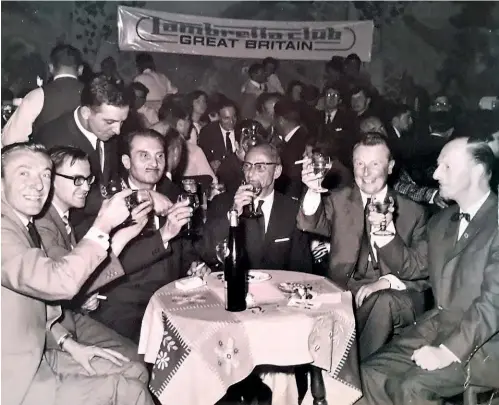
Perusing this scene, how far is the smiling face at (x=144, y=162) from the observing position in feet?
6.60

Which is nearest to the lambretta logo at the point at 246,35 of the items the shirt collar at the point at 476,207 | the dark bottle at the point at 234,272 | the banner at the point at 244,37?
the banner at the point at 244,37

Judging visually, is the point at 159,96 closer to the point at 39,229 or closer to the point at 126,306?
the point at 39,229

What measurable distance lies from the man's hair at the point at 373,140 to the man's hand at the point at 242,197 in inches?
17.3

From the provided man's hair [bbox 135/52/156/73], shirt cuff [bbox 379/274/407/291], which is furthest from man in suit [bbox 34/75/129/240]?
shirt cuff [bbox 379/274/407/291]

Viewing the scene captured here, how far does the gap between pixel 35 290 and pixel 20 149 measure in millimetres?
460

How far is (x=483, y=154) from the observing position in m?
2.02

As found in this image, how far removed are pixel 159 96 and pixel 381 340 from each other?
1.25 metres

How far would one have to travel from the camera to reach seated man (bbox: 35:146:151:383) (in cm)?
183

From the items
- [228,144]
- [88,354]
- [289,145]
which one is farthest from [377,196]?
[88,354]

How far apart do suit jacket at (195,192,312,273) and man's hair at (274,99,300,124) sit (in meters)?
0.30

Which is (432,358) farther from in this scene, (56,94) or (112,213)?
(56,94)

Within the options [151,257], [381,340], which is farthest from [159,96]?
[381,340]

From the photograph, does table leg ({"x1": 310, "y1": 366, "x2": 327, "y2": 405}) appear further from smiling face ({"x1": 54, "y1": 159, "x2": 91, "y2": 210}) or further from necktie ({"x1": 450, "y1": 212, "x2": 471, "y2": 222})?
smiling face ({"x1": 54, "y1": 159, "x2": 91, "y2": 210})

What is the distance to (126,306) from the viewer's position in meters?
1.98
